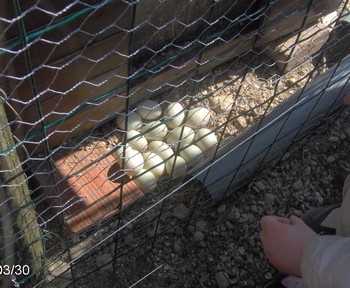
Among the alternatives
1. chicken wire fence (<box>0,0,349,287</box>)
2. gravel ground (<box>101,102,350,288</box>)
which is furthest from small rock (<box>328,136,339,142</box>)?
chicken wire fence (<box>0,0,349,287</box>)

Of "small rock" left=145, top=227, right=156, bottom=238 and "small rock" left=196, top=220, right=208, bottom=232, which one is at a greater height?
"small rock" left=145, top=227, right=156, bottom=238

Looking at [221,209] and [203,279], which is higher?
[221,209]

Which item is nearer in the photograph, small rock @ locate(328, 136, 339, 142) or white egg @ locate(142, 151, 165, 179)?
white egg @ locate(142, 151, 165, 179)

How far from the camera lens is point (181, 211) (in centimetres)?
177

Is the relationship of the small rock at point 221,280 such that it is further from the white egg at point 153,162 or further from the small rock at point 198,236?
the white egg at point 153,162

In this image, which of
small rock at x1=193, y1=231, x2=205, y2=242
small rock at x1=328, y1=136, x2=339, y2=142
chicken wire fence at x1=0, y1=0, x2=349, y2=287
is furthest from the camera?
small rock at x1=328, y1=136, x2=339, y2=142

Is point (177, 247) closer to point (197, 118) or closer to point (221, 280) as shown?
point (221, 280)

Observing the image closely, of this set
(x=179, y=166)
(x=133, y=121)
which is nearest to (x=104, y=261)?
(x=179, y=166)

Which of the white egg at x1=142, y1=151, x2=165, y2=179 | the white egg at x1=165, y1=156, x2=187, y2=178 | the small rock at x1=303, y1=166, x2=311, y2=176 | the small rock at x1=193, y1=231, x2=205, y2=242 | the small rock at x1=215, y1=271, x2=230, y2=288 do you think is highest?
the white egg at x1=142, y1=151, x2=165, y2=179

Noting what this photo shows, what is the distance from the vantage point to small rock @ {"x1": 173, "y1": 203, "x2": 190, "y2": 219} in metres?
1.77

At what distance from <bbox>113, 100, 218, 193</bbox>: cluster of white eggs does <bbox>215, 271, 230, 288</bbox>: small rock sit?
36 cm

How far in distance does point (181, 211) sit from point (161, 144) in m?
0.24

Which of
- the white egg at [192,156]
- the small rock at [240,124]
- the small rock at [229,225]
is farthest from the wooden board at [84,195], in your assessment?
the small rock at [240,124]

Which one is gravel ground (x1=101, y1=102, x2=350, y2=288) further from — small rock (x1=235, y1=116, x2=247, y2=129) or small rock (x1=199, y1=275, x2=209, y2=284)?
small rock (x1=235, y1=116, x2=247, y2=129)
